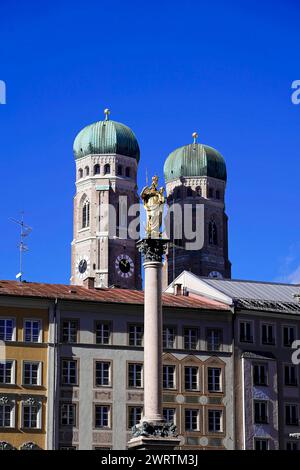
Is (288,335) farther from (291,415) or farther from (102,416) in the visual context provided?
(102,416)

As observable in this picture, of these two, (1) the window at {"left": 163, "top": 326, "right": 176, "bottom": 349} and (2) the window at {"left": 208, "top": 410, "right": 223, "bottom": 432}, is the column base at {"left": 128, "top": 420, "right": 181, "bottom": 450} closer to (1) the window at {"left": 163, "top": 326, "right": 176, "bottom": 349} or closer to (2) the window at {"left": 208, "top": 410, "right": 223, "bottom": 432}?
(2) the window at {"left": 208, "top": 410, "right": 223, "bottom": 432}

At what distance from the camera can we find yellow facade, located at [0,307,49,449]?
97500 millimetres

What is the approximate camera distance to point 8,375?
98.6m

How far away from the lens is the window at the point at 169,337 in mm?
103688

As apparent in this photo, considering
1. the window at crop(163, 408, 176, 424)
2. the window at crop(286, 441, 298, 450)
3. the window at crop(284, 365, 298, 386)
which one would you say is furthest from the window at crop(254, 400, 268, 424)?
the window at crop(163, 408, 176, 424)

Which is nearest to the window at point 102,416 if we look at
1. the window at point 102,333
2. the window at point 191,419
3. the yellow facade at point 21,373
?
the yellow facade at point 21,373

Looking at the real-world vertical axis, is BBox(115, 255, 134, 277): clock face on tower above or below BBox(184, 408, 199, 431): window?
above

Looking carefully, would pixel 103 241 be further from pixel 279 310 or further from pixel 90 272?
pixel 279 310

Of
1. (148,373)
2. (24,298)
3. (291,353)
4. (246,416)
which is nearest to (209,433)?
(246,416)

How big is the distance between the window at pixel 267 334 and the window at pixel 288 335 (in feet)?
3.74

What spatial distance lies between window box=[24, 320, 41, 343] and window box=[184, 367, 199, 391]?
1165 centimetres

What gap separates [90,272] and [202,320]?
92.6m

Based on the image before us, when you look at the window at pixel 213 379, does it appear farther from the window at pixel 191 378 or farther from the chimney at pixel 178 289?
the chimney at pixel 178 289
